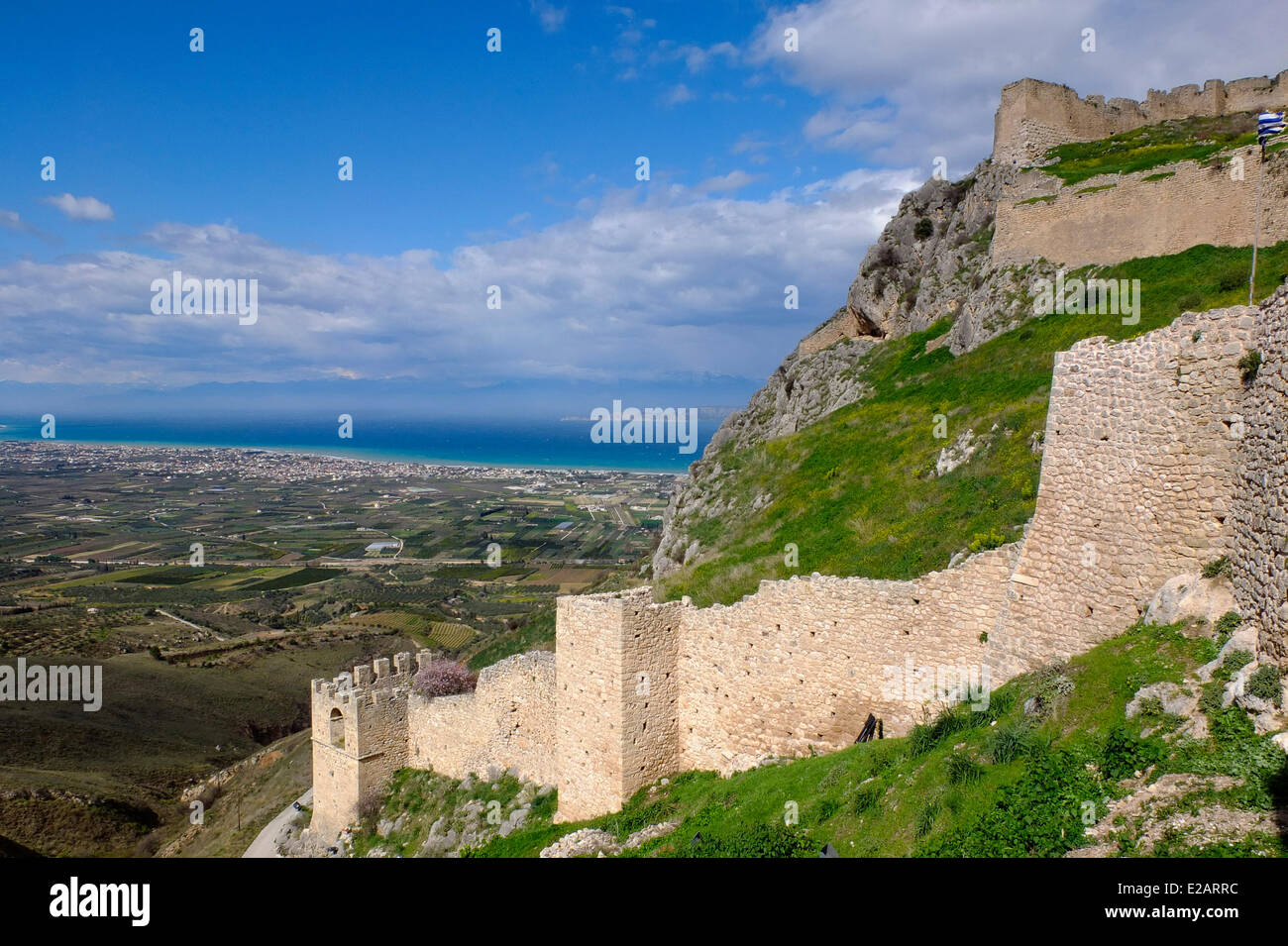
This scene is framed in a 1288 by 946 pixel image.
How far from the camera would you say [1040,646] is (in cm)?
941

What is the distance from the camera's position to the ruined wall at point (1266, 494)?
6184mm

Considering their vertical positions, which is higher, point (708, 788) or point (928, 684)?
point (928, 684)

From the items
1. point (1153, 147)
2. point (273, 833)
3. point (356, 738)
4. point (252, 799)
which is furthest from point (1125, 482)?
point (252, 799)

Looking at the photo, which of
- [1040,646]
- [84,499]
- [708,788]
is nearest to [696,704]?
[708,788]

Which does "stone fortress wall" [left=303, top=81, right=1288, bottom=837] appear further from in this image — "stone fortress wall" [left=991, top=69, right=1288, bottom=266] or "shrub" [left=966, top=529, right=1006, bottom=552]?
"stone fortress wall" [left=991, top=69, right=1288, bottom=266]

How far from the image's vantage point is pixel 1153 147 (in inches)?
1189

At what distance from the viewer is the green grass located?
26.2 metres

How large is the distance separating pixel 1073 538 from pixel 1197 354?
2.50 metres

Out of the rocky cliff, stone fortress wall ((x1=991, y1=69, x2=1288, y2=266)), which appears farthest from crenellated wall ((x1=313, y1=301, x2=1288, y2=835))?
stone fortress wall ((x1=991, y1=69, x2=1288, y2=266))

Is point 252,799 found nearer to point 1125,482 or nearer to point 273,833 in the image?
point 273,833

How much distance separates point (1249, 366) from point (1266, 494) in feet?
5.05

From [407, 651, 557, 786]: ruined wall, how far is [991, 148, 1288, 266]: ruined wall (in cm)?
2345

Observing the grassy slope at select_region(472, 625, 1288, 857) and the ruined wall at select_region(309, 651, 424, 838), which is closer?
the grassy slope at select_region(472, 625, 1288, 857)
